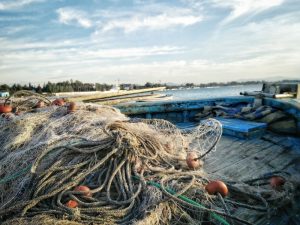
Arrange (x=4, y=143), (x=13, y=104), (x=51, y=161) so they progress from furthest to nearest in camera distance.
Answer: (x=13, y=104), (x=4, y=143), (x=51, y=161)

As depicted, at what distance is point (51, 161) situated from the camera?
118 inches

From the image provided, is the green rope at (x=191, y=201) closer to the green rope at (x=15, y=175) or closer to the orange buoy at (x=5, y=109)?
the green rope at (x=15, y=175)

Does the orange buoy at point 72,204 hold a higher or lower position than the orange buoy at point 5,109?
lower

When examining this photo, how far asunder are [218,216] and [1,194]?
205 cm

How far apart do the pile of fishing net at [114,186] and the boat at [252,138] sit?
0.14 metres

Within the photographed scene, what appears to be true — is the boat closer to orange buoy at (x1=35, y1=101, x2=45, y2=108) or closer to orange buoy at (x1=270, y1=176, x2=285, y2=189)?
orange buoy at (x1=270, y1=176, x2=285, y2=189)

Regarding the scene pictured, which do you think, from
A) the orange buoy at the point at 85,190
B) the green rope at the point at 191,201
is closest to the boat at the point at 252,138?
the green rope at the point at 191,201

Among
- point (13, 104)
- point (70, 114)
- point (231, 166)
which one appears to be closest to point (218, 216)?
point (231, 166)

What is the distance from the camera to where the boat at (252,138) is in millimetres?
3080

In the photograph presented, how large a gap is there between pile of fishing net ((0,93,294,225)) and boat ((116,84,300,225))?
138 millimetres

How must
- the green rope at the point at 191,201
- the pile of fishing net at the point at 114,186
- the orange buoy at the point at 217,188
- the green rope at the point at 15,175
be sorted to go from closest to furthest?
1. the green rope at the point at 191,201
2. the pile of fishing net at the point at 114,186
3. the orange buoy at the point at 217,188
4. the green rope at the point at 15,175

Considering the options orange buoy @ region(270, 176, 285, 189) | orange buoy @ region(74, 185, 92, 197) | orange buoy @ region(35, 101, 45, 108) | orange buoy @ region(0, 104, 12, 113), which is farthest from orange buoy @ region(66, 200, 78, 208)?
orange buoy @ region(35, 101, 45, 108)

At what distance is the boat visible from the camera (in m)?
3.08

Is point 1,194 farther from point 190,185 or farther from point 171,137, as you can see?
point 171,137
